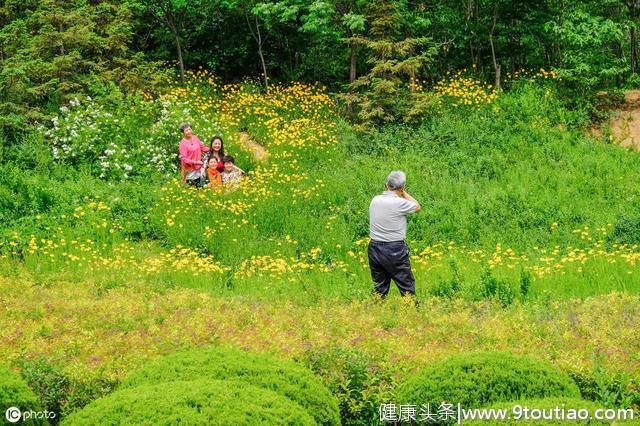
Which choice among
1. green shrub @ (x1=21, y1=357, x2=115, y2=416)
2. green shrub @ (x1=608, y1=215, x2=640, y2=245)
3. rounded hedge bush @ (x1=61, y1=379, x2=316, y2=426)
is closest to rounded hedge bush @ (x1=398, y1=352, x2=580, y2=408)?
rounded hedge bush @ (x1=61, y1=379, x2=316, y2=426)

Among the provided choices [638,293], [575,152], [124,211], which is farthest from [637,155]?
[124,211]

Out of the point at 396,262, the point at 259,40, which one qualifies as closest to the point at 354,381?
the point at 396,262

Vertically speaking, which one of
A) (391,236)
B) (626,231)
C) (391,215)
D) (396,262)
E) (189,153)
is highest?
(189,153)

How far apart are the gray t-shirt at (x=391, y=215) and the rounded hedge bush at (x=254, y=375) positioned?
3.54m

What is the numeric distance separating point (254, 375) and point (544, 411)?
1965 millimetres

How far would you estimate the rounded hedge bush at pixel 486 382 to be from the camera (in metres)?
4.93

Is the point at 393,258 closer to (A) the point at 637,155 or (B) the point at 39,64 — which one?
(A) the point at 637,155

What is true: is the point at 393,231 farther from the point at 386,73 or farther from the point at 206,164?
→ the point at 386,73

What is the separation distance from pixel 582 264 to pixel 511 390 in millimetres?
5306

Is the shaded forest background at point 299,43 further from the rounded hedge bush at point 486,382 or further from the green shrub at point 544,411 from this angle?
the green shrub at point 544,411

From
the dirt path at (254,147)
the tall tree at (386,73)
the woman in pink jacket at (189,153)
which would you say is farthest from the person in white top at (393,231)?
the tall tree at (386,73)

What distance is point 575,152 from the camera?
14383 millimetres

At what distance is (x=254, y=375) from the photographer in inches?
201

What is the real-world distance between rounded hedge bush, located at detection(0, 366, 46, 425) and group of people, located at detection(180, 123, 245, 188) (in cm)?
795
